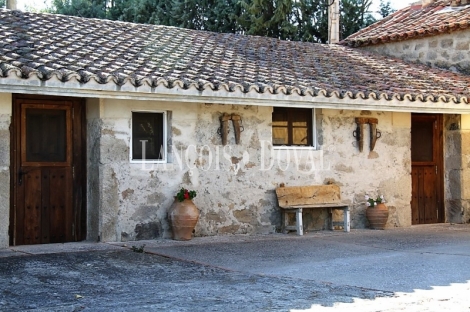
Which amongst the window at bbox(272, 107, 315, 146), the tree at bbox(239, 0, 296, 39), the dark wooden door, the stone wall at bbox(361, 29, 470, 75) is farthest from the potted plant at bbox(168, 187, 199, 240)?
the tree at bbox(239, 0, 296, 39)

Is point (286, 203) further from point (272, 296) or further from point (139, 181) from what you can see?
point (272, 296)

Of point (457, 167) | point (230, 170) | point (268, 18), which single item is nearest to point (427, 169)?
point (457, 167)

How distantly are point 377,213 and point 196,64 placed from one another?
3.97 meters

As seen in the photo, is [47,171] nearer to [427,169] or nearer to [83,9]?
[427,169]

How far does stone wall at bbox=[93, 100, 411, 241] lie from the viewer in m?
10.4

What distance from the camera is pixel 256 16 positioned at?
74.1 feet

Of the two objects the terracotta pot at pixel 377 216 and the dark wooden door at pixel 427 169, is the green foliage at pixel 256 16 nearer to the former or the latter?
the dark wooden door at pixel 427 169

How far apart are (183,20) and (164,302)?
1788 cm

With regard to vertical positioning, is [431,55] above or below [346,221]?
above

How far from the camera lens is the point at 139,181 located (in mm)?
10594

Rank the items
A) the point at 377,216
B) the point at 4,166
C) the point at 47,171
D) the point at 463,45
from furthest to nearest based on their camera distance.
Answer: the point at 463,45, the point at 377,216, the point at 47,171, the point at 4,166

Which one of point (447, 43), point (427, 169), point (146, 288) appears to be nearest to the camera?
point (146, 288)

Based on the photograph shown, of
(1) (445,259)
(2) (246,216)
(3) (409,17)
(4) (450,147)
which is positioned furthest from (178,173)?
(3) (409,17)

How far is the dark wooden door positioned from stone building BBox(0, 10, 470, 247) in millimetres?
191
